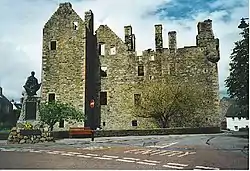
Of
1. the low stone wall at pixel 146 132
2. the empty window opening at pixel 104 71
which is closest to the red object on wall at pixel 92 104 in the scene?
the empty window opening at pixel 104 71

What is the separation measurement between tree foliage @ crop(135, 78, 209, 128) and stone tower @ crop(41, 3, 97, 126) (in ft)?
10.0

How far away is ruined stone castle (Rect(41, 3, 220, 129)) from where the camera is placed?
1736cm

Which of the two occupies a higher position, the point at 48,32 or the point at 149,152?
the point at 48,32

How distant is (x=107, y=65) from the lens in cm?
1933

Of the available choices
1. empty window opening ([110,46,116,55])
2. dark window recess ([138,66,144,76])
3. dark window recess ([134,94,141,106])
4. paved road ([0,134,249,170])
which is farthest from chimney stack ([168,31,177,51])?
paved road ([0,134,249,170])

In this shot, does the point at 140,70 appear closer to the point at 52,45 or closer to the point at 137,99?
the point at 137,99

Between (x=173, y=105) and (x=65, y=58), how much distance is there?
19.0 ft

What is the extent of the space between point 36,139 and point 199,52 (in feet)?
38.2

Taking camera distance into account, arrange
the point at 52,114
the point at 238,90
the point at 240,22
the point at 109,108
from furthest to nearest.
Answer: the point at 109,108, the point at 52,114, the point at 238,90, the point at 240,22

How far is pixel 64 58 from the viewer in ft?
56.9

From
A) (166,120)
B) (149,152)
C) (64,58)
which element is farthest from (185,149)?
(64,58)

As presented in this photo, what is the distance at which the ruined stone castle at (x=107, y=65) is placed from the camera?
17359 mm

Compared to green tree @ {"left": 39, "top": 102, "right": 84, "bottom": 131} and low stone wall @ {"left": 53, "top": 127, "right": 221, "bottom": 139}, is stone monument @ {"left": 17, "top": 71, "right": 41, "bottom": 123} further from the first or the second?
low stone wall @ {"left": 53, "top": 127, "right": 221, "bottom": 139}

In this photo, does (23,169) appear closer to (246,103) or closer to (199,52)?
(246,103)
